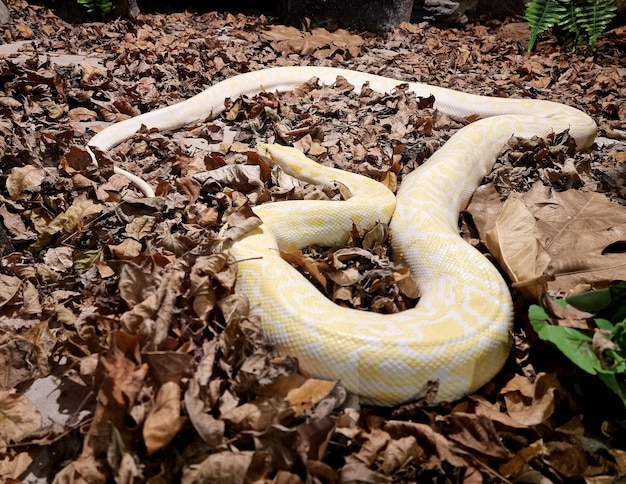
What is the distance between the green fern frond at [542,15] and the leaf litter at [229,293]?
9.20 ft

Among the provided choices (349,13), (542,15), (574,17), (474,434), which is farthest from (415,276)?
(574,17)

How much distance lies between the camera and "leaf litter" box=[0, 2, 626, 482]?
1937 mm

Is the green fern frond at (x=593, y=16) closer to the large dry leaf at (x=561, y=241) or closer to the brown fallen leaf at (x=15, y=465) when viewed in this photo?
the large dry leaf at (x=561, y=241)

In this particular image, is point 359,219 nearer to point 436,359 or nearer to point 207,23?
point 436,359

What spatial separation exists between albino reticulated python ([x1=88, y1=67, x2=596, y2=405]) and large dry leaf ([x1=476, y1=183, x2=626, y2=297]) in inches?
7.3

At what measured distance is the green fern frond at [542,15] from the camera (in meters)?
7.87

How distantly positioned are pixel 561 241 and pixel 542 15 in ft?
21.7

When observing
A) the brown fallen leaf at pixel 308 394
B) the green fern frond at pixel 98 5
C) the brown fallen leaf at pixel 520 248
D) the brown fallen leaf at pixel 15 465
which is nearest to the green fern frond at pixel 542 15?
the brown fallen leaf at pixel 520 248

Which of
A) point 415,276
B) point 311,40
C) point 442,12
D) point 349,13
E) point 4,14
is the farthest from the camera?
→ point 442,12

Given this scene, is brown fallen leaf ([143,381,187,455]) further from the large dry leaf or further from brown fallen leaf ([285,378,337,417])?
the large dry leaf

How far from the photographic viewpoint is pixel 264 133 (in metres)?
4.93

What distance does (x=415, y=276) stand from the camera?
9.73 ft

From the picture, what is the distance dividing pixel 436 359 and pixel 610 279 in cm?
125

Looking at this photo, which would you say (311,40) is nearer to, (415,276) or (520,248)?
(415,276)
